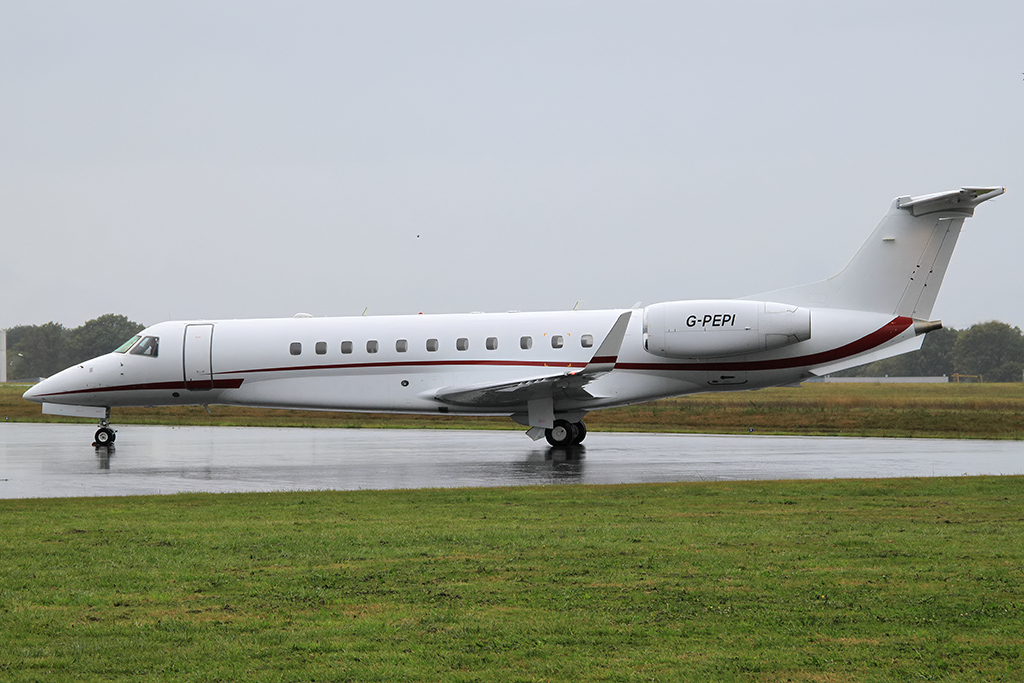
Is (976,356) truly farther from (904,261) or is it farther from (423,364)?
(423,364)

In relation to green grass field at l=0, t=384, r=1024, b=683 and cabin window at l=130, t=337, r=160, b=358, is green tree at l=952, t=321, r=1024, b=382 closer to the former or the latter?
cabin window at l=130, t=337, r=160, b=358

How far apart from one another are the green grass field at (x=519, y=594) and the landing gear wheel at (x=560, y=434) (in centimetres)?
1043

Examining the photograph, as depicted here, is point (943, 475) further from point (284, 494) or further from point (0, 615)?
point (0, 615)

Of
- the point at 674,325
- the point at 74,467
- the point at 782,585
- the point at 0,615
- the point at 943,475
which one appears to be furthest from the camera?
the point at 674,325

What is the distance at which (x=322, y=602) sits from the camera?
22.2ft

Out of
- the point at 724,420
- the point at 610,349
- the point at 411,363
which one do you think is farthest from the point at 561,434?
the point at 724,420

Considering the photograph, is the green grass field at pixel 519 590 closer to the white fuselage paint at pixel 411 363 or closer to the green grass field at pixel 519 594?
the green grass field at pixel 519 594

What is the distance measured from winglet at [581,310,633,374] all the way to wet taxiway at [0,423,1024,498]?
1.87m

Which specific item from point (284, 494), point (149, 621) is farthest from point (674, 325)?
point (149, 621)

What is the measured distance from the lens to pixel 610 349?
2016cm

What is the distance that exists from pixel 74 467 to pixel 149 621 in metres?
14.1

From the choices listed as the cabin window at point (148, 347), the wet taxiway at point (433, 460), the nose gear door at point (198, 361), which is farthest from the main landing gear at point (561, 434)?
the cabin window at point (148, 347)

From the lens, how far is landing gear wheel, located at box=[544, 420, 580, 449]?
72.4 feet

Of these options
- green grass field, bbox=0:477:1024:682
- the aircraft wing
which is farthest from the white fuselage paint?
green grass field, bbox=0:477:1024:682
